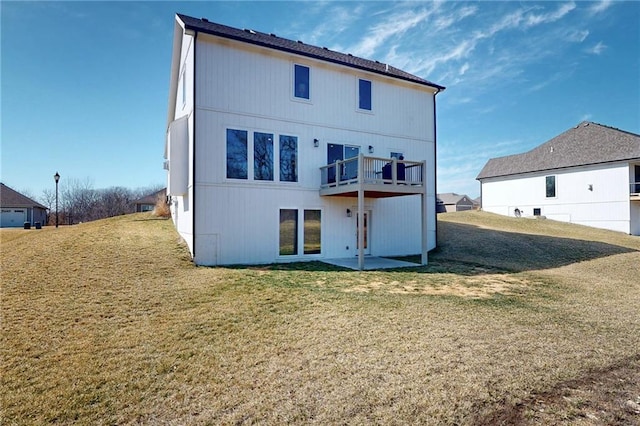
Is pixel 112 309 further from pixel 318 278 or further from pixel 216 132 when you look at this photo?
pixel 216 132

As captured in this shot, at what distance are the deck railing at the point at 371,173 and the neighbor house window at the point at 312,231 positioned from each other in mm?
1208

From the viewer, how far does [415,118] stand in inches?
592

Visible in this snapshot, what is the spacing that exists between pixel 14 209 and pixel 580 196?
56509 mm

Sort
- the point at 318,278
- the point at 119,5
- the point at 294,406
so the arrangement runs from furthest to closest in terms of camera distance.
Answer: the point at 119,5
the point at 318,278
the point at 294,406

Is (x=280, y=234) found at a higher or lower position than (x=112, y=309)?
higher

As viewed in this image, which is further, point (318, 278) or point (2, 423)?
point (318, 278)

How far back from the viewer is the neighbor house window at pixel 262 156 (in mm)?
11766

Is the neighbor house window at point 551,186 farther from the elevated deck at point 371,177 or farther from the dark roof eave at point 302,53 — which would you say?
the elevated deck at point 371,177

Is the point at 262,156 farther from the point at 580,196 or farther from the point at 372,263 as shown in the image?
the point at 580,196

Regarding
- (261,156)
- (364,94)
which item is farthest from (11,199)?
(364,94)

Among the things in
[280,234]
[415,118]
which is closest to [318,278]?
[280,234]

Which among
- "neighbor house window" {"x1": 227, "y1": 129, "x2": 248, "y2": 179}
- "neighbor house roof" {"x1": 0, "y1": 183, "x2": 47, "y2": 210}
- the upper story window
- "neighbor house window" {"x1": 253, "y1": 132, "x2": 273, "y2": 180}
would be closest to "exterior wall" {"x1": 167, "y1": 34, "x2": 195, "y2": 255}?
"neighbor house window" {"x1": 227, "y1": 129, "x2": 248, "y2": 179}

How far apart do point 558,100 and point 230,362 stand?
26664 mm

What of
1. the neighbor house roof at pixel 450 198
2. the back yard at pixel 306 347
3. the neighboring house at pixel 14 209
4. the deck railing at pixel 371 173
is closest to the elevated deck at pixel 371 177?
the deck railing at pixel 371 173
